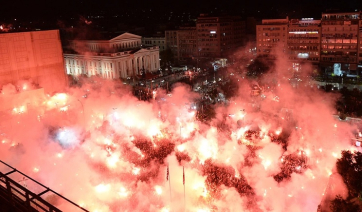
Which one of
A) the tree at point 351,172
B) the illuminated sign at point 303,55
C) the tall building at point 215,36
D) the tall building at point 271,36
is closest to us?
the tree at point 351,172

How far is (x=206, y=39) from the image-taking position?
3297 centimetres

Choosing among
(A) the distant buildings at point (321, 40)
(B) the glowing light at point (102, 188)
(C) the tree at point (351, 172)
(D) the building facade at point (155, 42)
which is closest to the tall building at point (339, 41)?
(A) the distant buildings at point (321, 40)

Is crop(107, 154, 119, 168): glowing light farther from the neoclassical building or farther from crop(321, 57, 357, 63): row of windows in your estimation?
crop(321, 57, 357, 63): row of windows

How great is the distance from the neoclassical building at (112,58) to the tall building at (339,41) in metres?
14.0

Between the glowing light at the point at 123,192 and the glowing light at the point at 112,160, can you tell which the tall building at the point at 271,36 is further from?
the glowing light at the point at 123,192

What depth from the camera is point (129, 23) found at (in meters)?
44.5

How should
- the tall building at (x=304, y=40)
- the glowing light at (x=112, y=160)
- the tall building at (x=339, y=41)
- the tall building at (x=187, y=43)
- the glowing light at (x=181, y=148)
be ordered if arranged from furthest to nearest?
the tall building at (x=187, y=43)
the tall building at (x=304, y=40)
the tall building at (x=339, y=41)
the glowing light at (x=181, y=148)
the glowing light at (x=112, y=160)

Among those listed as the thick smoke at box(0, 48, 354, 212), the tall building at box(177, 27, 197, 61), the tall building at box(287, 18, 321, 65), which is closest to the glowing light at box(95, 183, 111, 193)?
the thick smoke at box(0, 48, 354, 212)

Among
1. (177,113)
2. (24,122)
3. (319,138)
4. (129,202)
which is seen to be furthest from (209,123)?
(24,122)

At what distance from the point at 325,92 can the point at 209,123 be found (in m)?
9.02

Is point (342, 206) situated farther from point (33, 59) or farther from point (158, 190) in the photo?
point (33, 59)

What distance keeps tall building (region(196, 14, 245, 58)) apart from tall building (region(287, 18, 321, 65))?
7430 millimetres

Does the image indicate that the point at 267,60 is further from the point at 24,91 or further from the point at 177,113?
the point at 24,91

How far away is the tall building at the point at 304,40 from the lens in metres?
25.8
